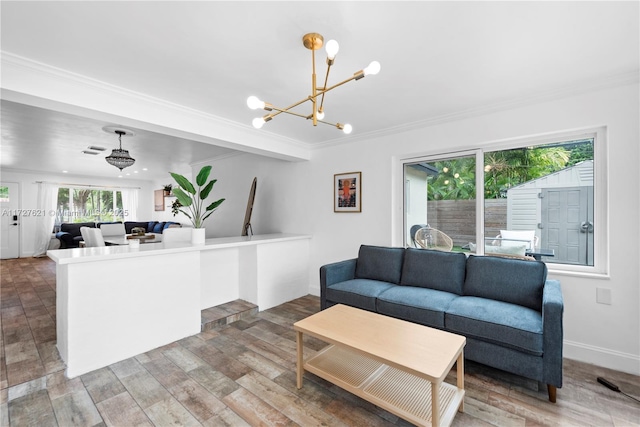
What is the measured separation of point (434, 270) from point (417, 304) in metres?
0.61

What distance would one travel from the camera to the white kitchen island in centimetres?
229

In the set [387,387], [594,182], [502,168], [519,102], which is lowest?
[387,387]

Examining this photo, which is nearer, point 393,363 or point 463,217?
point 393,363

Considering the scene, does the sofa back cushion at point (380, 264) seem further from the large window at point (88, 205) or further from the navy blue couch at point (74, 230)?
the large window at point (88, 205)

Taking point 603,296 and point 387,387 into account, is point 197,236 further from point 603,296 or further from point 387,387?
point 603,296

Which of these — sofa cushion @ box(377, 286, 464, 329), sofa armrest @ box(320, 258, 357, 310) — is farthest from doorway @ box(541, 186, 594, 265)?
sofa armrest @ box(320, 258, 357, 310)

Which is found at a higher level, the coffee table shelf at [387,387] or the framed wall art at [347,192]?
the framed wall art at [347,192]

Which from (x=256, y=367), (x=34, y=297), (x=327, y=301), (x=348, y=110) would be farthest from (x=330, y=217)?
(x=34, y=297)

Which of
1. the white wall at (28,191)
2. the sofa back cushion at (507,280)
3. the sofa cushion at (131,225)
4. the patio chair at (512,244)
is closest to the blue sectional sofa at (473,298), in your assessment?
the sofa back cushion at (507,280)

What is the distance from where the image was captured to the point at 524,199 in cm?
289

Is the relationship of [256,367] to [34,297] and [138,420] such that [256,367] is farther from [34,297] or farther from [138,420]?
[34,297]

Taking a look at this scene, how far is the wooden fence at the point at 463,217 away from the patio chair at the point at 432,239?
0.18 ft

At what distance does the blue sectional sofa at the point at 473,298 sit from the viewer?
6.43 ft

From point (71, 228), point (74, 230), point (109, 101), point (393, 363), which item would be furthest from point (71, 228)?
point (393, 363)
